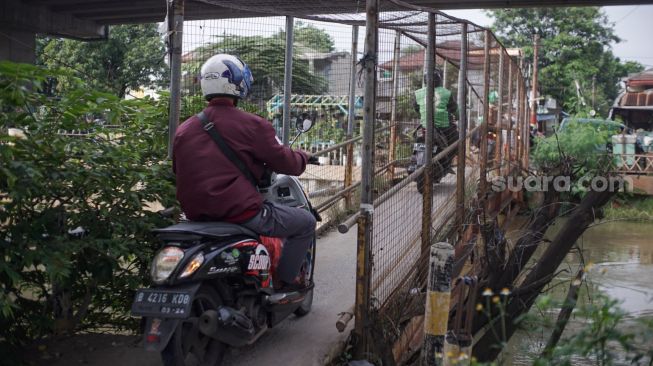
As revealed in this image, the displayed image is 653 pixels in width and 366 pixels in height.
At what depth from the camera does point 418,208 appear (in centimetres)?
663

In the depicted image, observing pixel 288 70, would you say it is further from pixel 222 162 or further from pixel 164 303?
pixel 164 303

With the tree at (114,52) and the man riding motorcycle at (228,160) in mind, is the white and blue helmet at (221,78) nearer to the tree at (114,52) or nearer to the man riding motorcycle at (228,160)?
the man riding motorcycle at (228,160)

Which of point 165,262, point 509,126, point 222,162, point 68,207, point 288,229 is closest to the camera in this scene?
point 165,262

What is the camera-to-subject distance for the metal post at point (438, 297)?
4.11 metres

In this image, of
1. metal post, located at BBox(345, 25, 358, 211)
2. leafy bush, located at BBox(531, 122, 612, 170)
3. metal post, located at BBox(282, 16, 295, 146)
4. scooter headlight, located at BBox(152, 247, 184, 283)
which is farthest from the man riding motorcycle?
leafy bush, located at BBox(531, 122, 612, 170)

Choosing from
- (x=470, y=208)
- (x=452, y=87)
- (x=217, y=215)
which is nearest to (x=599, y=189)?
(x=217, y=215)

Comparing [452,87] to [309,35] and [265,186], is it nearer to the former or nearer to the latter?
[309,35]

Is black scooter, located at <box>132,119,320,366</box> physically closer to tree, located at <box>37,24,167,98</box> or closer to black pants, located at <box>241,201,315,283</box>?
black pants, located at <box>241,201,315,283</box>

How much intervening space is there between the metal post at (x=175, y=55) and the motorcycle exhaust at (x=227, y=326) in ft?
4.81

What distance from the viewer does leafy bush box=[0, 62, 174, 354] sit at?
13.1 feet

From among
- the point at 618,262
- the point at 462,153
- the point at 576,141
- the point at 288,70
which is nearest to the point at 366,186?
the point at 288,70

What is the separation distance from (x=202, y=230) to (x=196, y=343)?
24.5 inches

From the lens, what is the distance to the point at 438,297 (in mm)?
4105

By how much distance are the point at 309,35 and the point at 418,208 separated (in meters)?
2.09
